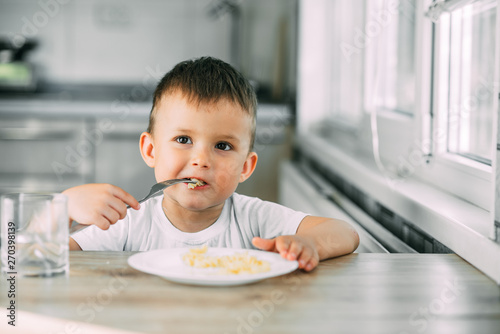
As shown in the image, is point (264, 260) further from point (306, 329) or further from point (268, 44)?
point (268, 44)

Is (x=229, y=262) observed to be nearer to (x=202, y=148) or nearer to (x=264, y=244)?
(x=264, y=244)

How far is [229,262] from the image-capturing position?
81 centimetres

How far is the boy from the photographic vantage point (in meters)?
1.09

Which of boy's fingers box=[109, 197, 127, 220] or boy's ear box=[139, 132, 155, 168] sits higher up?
boy's ear box=[139, 132, 155, 168]

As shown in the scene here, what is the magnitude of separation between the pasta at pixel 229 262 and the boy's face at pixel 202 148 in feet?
0.80

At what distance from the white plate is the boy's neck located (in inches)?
11.4

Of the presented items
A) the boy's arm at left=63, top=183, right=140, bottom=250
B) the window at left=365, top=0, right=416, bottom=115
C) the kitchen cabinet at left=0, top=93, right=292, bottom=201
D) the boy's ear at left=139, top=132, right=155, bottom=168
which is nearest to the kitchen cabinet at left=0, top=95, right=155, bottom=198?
the kitchen cabinet at left=0, top=93, right=292, bottom=201

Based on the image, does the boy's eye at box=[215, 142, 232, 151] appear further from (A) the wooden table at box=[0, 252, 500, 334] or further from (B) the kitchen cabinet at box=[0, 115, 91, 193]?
(B) the kitchen cabinet at box=[0, 115, 91, 193]

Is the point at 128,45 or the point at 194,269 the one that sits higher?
the point at 128,45

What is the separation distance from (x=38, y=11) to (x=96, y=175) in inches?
50.0

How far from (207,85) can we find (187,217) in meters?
0.25

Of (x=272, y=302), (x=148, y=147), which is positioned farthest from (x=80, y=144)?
(x=272, y=302)

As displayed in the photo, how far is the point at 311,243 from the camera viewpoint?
34.2 inches

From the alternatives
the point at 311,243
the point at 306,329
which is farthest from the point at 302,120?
the point at 306,329
